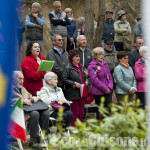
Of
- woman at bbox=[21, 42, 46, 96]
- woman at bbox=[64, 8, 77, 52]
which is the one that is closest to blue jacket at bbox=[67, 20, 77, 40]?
woman at bbox=[64, 8, 77, 52]

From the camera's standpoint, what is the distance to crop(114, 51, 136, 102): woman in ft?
28.5

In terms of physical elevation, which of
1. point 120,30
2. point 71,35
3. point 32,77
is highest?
point 120,30

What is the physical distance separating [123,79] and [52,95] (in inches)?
77.6

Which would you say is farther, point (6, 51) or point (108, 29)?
point (108, 29)

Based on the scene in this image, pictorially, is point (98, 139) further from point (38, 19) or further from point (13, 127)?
point (38, 19)

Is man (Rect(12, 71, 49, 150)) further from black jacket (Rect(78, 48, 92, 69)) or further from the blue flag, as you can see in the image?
the blue flag

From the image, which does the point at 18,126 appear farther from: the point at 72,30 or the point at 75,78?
the point at 72,30

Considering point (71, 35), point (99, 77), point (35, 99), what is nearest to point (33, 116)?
point (35, 99)

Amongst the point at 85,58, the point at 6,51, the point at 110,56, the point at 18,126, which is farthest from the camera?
the point at 110,56

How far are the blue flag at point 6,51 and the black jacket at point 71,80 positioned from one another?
5205 mm

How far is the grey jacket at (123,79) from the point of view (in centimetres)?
868

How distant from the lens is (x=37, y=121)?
23.0 feet

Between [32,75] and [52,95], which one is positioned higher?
[32,75]

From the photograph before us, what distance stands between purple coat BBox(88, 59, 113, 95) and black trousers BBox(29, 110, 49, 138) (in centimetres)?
161
